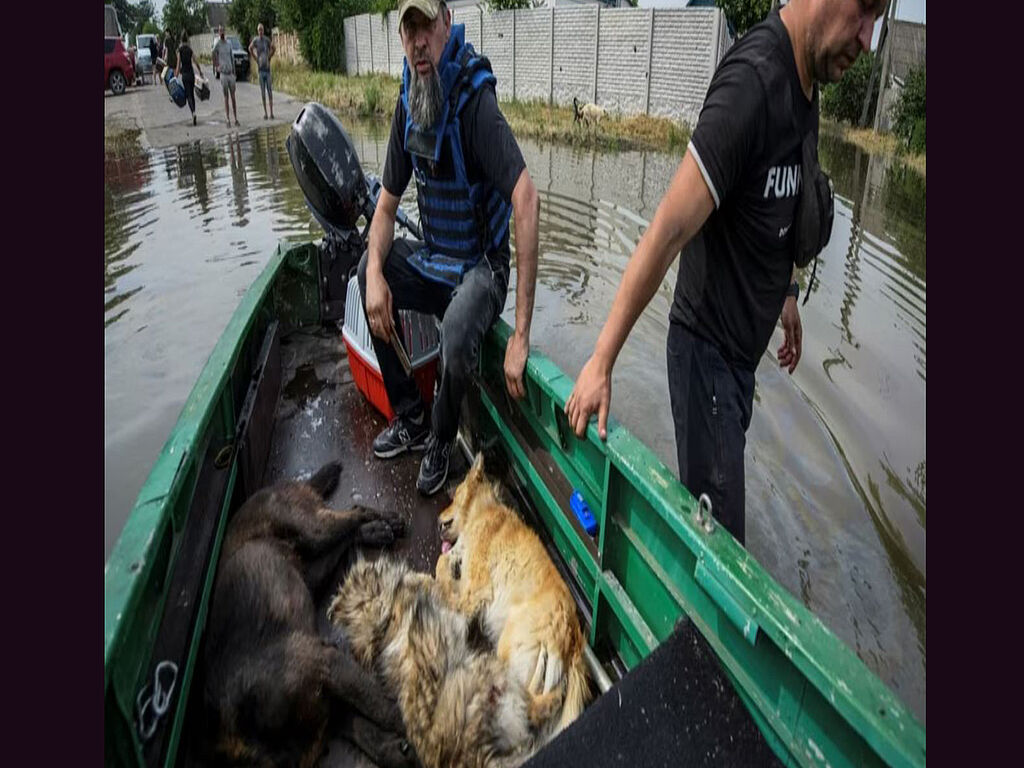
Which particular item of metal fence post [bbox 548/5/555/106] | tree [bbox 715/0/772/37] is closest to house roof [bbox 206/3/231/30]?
metal fence post [bbox 548/5/555/106]

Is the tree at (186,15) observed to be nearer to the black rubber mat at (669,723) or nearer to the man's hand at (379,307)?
the man's hand at (379,307)

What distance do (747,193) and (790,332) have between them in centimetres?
111

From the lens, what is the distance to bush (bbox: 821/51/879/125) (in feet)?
55.0

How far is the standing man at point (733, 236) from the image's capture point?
2.02 metres

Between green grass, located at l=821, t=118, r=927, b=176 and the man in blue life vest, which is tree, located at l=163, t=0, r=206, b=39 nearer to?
green grass, located at l=821, t=118, r=927, b=176

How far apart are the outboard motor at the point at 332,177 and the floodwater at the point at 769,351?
2.22 m

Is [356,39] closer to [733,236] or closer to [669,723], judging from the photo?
[733,236]

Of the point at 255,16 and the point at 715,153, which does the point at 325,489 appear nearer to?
the point at 715,153

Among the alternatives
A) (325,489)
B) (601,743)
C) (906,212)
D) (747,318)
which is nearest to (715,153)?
(747,318)

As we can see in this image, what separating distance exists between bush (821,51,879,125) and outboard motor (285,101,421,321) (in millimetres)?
15448

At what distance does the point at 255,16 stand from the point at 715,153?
5144 centimetres

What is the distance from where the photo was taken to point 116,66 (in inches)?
1174

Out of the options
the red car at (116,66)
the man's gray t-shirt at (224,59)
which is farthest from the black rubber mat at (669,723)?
the red car at (116,66)

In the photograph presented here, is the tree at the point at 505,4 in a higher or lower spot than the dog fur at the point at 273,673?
higher
